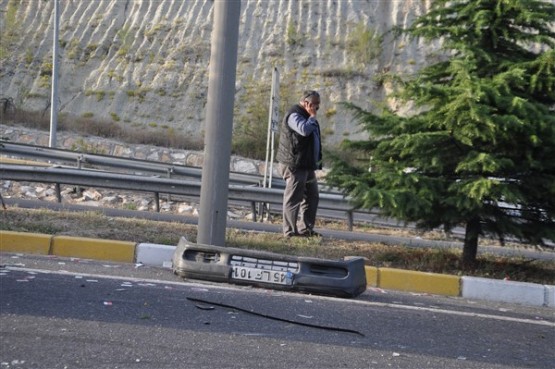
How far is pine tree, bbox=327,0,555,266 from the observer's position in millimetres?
7238

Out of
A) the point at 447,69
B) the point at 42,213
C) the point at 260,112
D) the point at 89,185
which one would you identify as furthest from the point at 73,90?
the point at 447,69

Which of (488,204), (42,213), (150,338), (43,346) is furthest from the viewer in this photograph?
(42,213)

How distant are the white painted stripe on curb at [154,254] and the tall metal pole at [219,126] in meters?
0.38

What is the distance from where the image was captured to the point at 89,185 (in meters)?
12.1

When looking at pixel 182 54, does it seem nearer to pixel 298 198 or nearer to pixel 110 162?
pixel 110 162

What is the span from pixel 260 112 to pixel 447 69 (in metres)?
18.2

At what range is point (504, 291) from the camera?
7.11 meters

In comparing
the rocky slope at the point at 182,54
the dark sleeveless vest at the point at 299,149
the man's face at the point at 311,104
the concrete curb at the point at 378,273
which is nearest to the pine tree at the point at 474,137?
the dark sleeveless vest at the point at 299,149

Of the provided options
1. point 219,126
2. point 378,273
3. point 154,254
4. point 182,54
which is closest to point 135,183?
point 154,254

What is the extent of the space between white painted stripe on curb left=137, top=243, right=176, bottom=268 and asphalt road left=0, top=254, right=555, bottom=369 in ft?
2.73

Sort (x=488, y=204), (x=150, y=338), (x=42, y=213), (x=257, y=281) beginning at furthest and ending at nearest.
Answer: (x=42, y=213) → (x=488, y=204) → (x=257, y=281) → (x=150, y=338)

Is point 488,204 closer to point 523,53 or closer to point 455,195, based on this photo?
point 455,195

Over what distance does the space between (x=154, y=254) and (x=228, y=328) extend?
108 inches

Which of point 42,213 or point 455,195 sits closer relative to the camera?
point 455,195
